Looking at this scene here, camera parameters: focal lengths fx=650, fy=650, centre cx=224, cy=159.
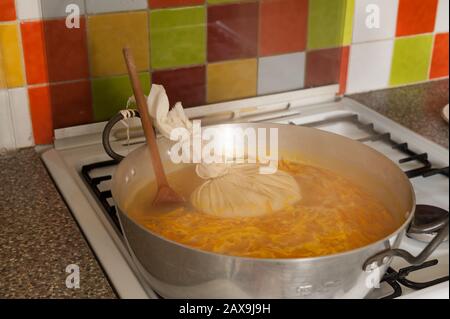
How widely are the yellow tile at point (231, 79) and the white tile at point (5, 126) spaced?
0.30 meters

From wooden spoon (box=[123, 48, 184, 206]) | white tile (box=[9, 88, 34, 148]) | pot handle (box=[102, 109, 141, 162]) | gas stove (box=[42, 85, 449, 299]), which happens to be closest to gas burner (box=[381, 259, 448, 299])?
gas stove (box=[42, 85, 449, 299])

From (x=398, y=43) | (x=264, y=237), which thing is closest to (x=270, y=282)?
(x=264, y=237)

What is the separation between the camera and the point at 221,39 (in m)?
0.98

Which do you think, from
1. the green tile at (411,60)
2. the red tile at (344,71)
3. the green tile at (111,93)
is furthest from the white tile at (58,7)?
the green tile at (411,60)

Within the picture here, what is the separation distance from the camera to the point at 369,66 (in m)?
1.17

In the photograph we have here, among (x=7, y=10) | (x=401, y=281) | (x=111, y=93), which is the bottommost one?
(x=401, y=281)

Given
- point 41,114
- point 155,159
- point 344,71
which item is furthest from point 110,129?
point 344,71

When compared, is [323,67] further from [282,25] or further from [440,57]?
[440,57]

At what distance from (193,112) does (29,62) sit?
9.9 inches

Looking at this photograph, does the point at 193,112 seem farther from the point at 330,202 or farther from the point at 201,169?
the point at 330,202

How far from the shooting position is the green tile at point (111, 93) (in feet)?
3.10

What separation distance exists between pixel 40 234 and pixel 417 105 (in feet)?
2.20

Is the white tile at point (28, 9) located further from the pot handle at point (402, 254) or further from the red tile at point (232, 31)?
the pot handle at point (402, 254)

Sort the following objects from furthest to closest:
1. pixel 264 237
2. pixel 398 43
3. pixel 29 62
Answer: pixel 398 43, pixel 29 62, pixel 264 237
